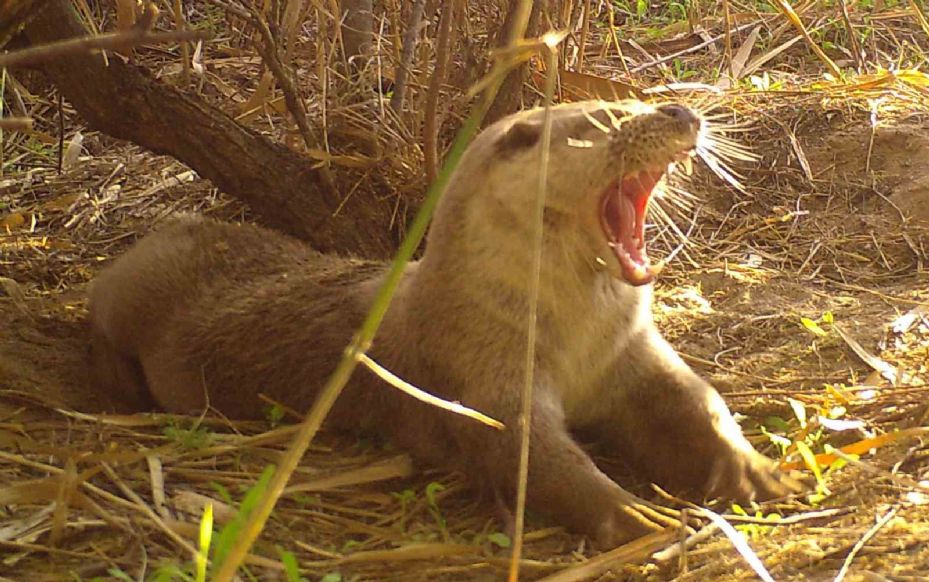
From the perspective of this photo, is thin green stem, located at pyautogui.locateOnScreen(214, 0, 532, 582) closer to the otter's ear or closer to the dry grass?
the dry grass

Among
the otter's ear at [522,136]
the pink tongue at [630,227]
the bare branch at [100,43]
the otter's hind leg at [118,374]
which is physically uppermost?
the bare branch at [100,43]

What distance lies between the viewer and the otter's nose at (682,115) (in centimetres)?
252

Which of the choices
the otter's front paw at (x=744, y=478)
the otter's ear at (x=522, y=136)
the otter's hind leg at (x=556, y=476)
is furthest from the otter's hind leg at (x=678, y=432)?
the otter's ear at (x=522, y=136)

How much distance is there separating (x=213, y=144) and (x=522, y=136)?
5.18 feet

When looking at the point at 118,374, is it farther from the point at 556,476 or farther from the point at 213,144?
the point at 556,476

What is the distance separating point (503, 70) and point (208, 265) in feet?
8.00

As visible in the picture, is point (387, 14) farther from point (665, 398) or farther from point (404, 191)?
point (665, 398)

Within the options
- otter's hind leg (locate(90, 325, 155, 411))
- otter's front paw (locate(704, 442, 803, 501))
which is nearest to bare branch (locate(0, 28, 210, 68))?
otter's front paw (locate(704, 442, 803, 501))

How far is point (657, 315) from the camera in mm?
3693

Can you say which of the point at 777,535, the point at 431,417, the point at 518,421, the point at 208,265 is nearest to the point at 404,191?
the point at 208,265

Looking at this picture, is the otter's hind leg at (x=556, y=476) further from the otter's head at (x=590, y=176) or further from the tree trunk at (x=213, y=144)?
the tree trunk at (x=213, y=144)

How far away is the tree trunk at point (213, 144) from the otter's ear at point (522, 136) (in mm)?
1441

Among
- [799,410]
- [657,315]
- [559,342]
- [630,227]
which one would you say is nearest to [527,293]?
[559,342]

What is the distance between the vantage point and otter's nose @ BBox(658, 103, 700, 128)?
2.52 meters
